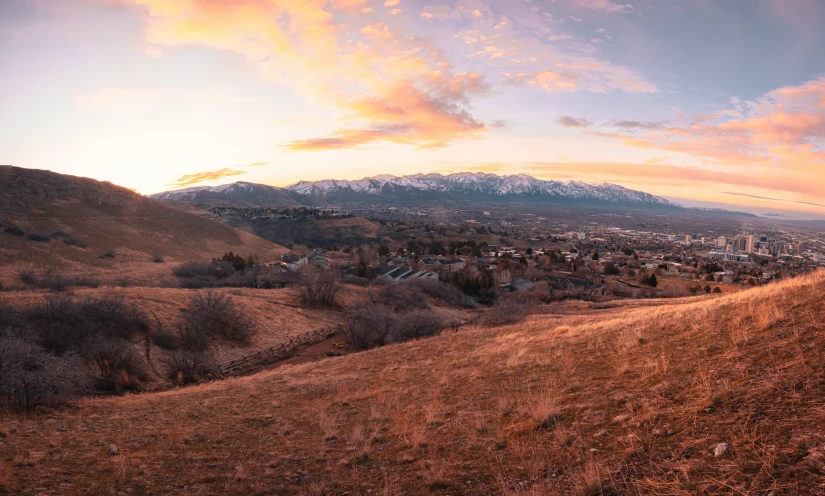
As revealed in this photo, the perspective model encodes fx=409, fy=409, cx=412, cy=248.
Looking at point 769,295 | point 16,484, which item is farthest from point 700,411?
point 16,484

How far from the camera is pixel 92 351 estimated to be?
20.4 meters

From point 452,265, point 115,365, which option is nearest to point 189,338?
point 115,365

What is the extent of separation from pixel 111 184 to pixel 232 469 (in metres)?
121

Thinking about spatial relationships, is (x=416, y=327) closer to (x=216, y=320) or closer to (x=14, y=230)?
(x=216, y=320)

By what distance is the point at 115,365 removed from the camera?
2031 cm

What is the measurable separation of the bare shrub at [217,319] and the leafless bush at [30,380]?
16.5 metres

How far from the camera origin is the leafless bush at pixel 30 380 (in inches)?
457

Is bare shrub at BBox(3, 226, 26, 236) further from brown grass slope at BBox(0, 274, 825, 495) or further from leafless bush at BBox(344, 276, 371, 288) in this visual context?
brown grass slope at BBox(0, 274, 825, 495)

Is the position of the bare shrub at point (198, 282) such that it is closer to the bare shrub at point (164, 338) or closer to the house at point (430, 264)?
the bare shrub at point (164, 338)

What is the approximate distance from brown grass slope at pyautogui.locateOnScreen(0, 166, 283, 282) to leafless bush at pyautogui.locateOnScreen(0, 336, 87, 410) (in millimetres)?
42112

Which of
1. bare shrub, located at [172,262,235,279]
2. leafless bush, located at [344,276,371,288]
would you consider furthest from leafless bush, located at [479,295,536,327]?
bare shrub, located at [172,262,235,279]

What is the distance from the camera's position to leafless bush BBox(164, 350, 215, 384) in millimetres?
21781

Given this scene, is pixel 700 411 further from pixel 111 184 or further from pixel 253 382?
pixel 111 184

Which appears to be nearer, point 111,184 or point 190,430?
point 190,430
